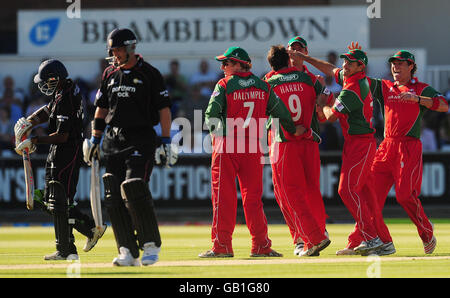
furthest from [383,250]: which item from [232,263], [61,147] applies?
[61,147]

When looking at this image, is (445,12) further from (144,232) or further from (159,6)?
(144,232)

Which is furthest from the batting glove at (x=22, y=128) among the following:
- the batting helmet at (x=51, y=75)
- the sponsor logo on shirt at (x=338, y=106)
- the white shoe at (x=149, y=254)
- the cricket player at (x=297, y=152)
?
the sponsor logo on shirt at (x=338, y=106)

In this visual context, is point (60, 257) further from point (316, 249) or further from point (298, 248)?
point (316, 249)

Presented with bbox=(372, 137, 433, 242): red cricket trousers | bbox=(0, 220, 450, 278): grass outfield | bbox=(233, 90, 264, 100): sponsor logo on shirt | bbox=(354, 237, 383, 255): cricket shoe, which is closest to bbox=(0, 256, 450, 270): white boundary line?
bbox=(0, 220, 450, 278): grass outfield

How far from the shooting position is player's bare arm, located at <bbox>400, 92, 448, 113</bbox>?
35.1 ft

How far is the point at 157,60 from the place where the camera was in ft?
69.7

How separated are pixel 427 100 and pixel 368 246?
1794 mm

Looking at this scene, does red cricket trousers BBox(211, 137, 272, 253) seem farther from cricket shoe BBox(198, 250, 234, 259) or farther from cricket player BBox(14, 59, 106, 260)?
cricket player BBox(14, 59, 106, 260)

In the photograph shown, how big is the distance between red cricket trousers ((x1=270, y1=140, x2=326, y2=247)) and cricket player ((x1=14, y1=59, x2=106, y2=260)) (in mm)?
2001

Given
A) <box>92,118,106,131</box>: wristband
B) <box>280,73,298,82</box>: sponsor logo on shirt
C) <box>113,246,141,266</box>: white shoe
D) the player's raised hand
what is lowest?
<box>113,246,141,266</box>: white shoe

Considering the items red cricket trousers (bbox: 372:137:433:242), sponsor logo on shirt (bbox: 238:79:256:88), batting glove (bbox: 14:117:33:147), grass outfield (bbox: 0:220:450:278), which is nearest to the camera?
grass outfield (bbox: 0:220:450:278)

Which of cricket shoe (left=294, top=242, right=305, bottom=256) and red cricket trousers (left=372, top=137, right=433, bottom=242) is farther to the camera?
red cricket trousers (left=372, top=137, right=433, bottom=242)
